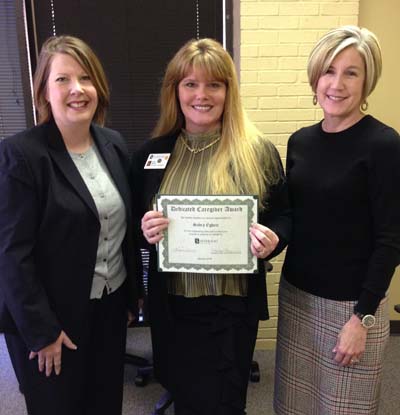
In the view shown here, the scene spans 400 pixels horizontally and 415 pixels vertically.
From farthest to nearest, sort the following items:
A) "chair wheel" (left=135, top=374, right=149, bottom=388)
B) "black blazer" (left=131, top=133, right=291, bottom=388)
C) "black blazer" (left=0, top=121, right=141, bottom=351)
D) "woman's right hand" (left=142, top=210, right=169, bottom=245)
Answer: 1. "chair wheel" (left=135, top=374, right=149, bottom=388)
2. "black blazer" (left=131, top=133, right=291, bottom=388)
3. "woman's right hand" (left=142, top=210, right=169, bottom=245)
4. "black blazer" (left=0, top=121, right=141, bottom=351)

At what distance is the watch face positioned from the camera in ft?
4.46

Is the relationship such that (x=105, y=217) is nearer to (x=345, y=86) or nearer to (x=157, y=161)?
(x=157, y=161)

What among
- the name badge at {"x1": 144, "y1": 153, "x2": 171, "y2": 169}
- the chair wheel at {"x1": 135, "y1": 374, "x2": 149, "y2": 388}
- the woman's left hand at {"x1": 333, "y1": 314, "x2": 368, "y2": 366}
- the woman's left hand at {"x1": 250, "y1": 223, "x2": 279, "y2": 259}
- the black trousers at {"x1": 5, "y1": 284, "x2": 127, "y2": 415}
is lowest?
the chair wheel at {"x1": 135, "y1": 374, "x2": 149, "y2": 388}

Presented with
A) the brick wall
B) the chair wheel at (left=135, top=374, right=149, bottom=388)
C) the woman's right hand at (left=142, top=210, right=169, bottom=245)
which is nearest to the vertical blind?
the brick wall

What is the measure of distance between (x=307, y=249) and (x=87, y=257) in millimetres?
742

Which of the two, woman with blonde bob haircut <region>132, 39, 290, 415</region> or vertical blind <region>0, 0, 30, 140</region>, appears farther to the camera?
vertical blind <region>0, 0, 30, 140</region>

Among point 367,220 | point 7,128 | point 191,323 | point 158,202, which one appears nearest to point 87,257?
point 158,202

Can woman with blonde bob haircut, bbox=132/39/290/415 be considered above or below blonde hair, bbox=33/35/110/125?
below

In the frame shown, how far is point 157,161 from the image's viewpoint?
5.00ft

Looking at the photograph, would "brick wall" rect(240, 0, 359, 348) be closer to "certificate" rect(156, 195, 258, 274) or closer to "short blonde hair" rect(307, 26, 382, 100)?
"short blonde hair" rect(307, 26, 382, 100)

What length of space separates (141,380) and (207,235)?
60.7 inches

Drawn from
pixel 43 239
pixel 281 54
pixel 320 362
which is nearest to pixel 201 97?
pixel 43 239

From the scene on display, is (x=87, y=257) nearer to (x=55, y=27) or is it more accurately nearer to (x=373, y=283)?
(x=373, y=283)

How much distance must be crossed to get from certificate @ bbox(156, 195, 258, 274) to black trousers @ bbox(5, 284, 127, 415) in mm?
332
